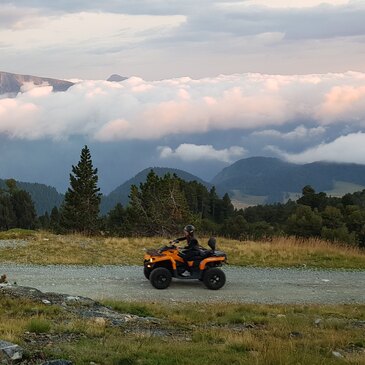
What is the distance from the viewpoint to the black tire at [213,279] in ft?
51.7

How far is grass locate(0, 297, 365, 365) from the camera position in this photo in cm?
726

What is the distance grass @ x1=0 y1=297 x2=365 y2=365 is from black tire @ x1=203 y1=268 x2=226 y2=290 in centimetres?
273

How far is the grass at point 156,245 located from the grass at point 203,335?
26.2 feet

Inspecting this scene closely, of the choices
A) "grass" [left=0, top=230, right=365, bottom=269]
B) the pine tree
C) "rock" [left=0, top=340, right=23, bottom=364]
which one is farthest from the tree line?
"rock" [left=0, top=340, right=23, bottom=364]

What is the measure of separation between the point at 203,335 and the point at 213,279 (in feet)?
22.2

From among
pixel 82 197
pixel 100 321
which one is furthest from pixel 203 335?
pixel 82 197

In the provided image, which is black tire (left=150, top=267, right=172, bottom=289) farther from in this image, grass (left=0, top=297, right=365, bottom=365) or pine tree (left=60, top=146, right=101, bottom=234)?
pine tree (left=60, top=146, right=101, bottom=234)

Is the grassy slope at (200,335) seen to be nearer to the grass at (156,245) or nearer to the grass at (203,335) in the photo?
the grass at (203,335)

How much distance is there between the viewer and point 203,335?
908 centimetres

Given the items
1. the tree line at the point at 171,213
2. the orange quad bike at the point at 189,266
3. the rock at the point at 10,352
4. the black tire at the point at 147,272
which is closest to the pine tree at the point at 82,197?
the tree line at the point at 171,213

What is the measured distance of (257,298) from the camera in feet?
48.2

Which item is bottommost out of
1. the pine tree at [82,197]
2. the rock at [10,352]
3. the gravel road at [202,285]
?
the gravel road at [202,285]

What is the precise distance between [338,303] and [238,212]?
447ft

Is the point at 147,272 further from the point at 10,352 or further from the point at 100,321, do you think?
the point at 10,352
